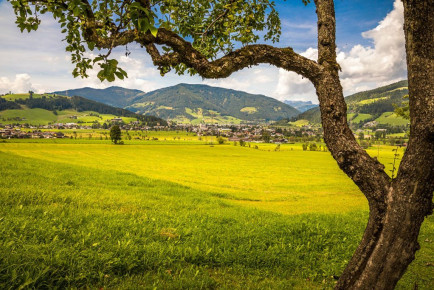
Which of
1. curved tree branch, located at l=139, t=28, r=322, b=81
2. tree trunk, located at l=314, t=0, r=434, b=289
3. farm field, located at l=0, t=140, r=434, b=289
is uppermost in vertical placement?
curved tree branch, located at l=139, t=28, r=322, b=81

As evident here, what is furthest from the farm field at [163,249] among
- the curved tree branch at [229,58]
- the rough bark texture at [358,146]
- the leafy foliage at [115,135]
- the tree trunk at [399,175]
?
the leafy foliage at [115,135]

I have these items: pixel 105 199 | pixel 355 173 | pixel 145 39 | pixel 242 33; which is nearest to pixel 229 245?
pixel 355 173

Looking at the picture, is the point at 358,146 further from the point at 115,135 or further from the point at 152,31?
the point at 115,135

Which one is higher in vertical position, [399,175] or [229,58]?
[229,58]

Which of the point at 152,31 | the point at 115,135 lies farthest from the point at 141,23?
the point at 115,135

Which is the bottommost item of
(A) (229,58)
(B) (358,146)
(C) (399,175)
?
(C) (399,175)

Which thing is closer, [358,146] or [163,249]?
[358,146]

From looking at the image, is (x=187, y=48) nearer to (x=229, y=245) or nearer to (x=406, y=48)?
(x=406, y=48)

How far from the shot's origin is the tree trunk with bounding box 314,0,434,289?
2.86 m

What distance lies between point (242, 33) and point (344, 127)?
162 inches

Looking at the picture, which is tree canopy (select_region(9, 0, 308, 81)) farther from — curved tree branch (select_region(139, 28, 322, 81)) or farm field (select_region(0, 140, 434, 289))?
farm field (select_region(0, 140, 434, 289))

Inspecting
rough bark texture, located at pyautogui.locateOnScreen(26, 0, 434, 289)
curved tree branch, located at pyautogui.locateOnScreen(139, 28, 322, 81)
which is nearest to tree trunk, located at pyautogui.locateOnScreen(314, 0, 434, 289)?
rough bark texture, located at pyautogui.locateOnScreen(26, 0, 434, 289)

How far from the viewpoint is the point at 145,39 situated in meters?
4.23

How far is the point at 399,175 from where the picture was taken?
3080mm
